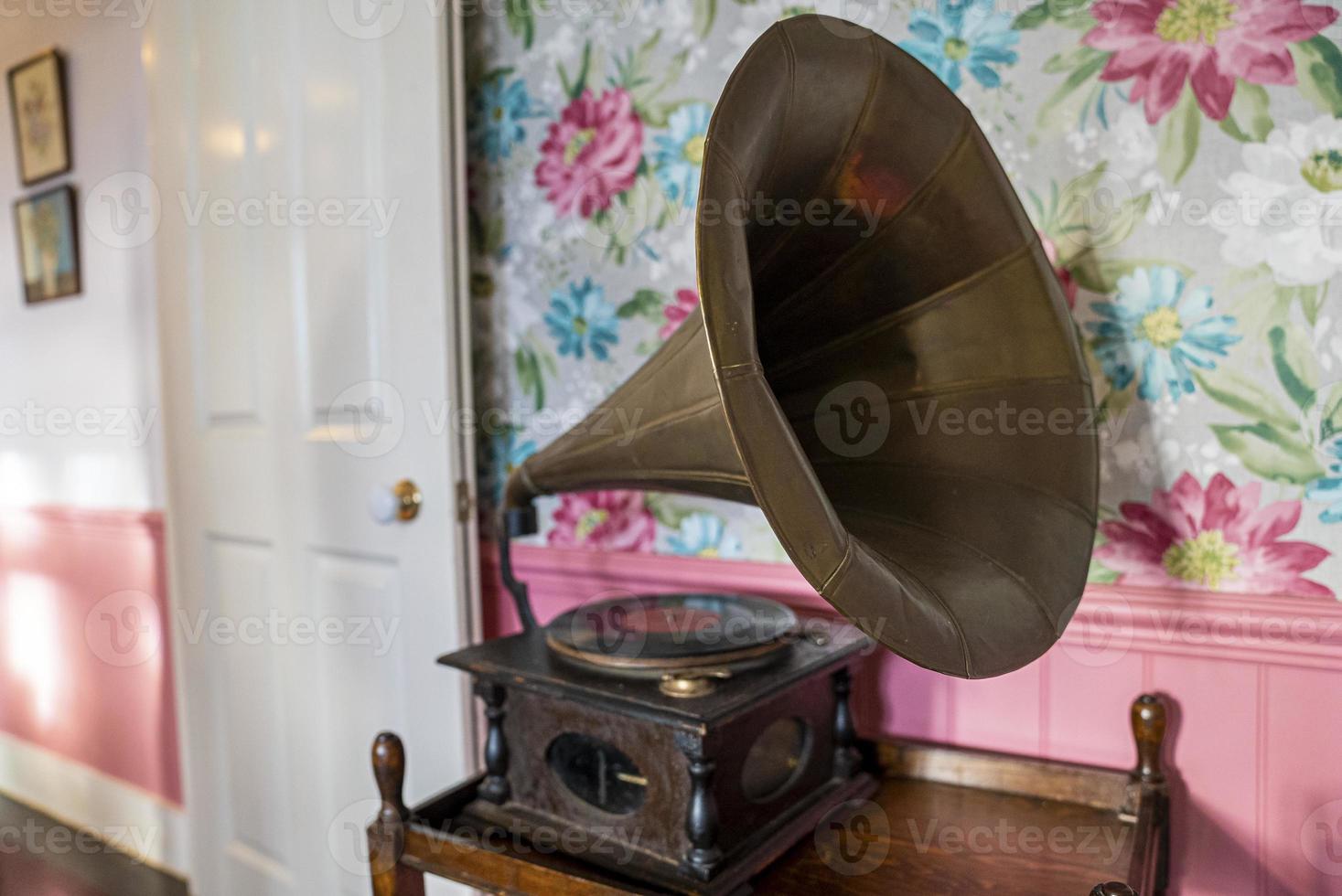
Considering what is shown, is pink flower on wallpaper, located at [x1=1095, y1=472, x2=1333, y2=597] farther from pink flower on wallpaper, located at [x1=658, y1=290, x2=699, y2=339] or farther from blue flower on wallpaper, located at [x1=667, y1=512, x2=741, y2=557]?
pink flower on wallpaper, located at [x1=658, y1=290, x2=699, y2=339]

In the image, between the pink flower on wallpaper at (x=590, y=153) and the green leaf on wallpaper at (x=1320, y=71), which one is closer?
the green leaf on wallpaper at (x=1320, y=71)

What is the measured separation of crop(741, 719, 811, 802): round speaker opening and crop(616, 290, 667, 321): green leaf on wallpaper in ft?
2.15

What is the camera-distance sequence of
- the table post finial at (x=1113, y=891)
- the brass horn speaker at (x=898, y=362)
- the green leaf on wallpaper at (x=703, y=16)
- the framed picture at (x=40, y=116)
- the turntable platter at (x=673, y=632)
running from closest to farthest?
the table post finial at (x=1113, y=891)
the brass horn speaker at (x=898, y=362)
the turntable platter at (x=673, y=632)
the green leaf on wallpaper at (x=703, y=16)
the framed picture at (x=40, y=116)

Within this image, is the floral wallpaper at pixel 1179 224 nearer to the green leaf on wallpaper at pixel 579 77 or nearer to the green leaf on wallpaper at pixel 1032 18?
the green leaf on wallpaper at pixel 1032 18

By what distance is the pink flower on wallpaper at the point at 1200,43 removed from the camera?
0.97 meters

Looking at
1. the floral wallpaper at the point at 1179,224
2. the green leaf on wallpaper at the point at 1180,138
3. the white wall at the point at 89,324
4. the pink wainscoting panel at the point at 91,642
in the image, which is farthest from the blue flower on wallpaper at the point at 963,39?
the pink wainscoting panel at the point at 91,642

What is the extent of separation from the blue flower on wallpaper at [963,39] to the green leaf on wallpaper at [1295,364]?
0.45m

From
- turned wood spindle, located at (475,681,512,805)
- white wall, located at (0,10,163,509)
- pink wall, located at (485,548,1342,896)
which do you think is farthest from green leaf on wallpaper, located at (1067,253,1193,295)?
white wall, located at (0,10,163,509)

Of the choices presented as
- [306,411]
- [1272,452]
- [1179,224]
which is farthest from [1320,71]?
[306,411]

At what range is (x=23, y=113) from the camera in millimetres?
2469

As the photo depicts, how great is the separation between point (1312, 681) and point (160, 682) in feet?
7.90

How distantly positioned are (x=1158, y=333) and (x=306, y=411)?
1.36 meters

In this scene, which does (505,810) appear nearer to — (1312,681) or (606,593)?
(606,593)

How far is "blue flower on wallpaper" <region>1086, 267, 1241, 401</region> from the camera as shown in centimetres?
102
